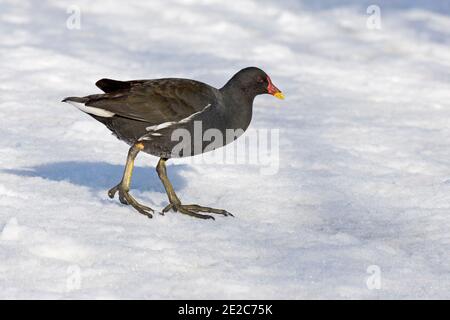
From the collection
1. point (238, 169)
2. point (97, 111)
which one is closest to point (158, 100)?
point (97, 111)

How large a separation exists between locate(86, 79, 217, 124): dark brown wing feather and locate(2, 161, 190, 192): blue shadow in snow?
732 millimetres

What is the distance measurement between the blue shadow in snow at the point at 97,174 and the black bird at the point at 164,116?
1.70ft

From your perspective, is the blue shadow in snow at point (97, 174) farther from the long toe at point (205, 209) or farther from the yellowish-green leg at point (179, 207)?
the long toe at point (205, 209)

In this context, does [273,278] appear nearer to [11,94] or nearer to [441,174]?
[441,174]

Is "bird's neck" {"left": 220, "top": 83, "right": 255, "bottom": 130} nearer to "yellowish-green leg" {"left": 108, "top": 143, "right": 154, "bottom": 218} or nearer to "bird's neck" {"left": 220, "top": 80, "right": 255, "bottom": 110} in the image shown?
"bird's neck" {"left": 220, "top": 80, "right": 255, "bottom": 110}

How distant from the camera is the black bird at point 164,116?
201 inches

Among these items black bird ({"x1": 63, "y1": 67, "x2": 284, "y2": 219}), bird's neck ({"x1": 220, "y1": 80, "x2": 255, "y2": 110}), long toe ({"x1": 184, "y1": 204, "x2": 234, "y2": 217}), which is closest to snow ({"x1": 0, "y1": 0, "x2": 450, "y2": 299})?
long toe ({"x1": 184, "y1": 204, "x2": 234, "y2": 217})

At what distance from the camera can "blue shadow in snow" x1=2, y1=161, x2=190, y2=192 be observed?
5.83 metres

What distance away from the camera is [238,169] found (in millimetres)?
6348

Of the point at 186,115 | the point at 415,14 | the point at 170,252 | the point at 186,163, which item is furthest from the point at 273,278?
the point at 415,14

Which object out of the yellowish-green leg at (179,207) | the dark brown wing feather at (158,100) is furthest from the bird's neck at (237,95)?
the yellowish-green leg at (179,207)

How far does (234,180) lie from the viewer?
240 inches

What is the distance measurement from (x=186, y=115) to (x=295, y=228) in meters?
0.92

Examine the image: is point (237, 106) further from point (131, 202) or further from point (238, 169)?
point (238, 169)
